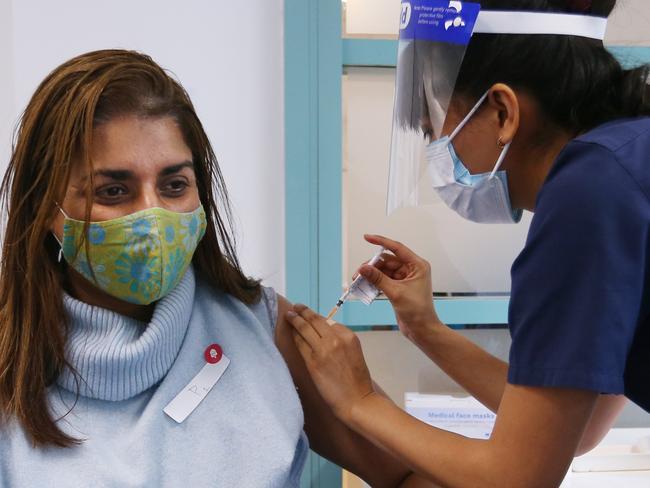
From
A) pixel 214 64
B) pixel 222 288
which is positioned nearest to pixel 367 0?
pixel 214 64

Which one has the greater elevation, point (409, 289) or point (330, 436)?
point (409, 289)

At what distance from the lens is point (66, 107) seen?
1.13 m

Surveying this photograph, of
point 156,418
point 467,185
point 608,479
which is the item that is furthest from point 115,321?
point 608,479

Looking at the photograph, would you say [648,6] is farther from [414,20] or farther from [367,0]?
[414,20]

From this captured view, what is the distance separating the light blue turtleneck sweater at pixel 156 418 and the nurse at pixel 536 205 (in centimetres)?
12

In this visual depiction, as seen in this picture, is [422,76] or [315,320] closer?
[422,76]

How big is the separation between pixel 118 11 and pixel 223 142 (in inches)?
Result: 16.3

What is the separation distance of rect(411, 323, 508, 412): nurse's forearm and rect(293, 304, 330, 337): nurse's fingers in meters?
0.25

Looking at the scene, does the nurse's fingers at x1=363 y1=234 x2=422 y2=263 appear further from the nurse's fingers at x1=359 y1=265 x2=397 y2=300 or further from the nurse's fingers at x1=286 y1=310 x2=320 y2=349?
the nurse's fingers at x1=286 y1=310 x2=320 y2=349

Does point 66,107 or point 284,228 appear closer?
point 66,107

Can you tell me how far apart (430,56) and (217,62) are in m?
0.77

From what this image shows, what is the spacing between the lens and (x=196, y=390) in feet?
3.95

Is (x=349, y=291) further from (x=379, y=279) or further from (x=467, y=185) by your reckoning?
(x=467, y=185)

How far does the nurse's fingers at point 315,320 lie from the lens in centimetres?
131
